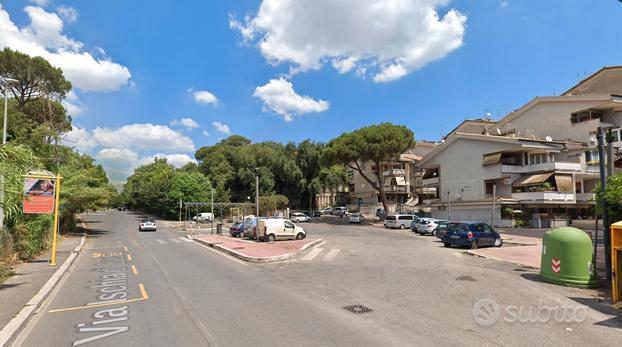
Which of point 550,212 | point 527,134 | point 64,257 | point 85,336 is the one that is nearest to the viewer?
point 85,336

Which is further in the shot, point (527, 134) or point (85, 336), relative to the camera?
point (527, 134)

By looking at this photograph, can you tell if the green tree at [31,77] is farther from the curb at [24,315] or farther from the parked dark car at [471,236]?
the parked dark car at [471,236]

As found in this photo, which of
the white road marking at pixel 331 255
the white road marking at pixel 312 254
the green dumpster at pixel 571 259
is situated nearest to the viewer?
the green dumpster at pixel 571 259

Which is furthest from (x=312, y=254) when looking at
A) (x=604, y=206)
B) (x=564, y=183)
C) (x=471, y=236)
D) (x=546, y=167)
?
(x=564, y=183)

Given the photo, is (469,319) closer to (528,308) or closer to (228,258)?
(528,308)

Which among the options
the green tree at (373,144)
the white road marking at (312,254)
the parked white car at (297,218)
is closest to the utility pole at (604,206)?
the white road marking at (312,254)

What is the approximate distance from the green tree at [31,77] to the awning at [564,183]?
51.3 m

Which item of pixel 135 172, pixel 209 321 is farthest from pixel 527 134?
pixel 135 172

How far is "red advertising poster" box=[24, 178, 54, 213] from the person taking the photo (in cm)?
1533

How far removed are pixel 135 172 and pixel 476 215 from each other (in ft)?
309

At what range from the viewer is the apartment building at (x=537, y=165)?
41719mm

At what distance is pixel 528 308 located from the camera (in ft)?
28.5

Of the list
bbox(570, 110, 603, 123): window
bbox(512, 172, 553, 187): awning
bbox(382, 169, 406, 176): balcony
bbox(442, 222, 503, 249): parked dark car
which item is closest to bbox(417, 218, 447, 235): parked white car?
bbox(442, 222, 503, 249): parked dark car

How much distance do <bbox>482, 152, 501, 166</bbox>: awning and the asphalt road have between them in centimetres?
3258
